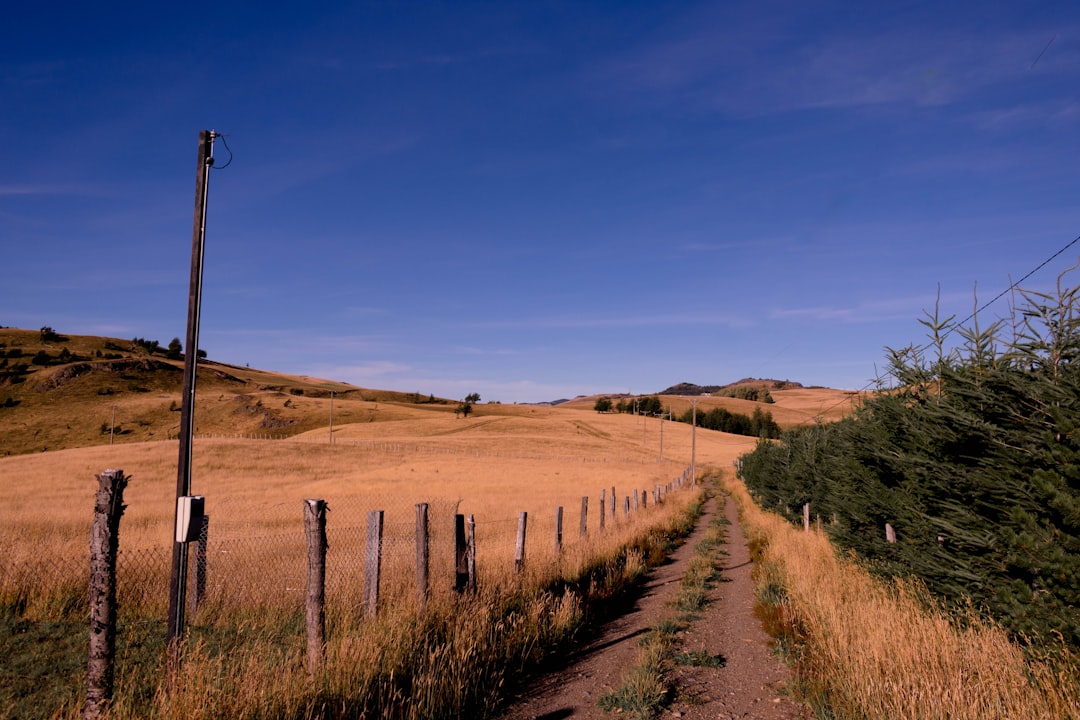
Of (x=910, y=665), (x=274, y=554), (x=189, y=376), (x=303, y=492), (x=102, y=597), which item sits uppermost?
(x=189, y=376)

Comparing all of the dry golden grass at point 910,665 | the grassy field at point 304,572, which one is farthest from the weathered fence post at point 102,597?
the dry golden grass at point 910,665

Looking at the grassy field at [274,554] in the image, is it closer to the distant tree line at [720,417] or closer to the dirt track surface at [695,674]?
the dirt track surface at [695,674]

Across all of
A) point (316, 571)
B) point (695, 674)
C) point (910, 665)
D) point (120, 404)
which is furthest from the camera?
point (120, 404)

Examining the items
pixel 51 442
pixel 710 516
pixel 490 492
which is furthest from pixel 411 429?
pixel 710 516

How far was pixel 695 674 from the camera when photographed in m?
7.19

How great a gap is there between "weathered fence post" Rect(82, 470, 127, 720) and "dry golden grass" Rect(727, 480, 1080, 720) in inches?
221

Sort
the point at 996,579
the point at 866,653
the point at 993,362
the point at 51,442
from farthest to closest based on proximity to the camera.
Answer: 1. the point at 51,442
2. the point at 993,362
3. the point at 996,579
4. the point at 866,653

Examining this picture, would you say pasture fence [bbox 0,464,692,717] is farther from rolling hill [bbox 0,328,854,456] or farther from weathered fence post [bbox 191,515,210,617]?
rolling hill [bbox 0,328,854,456]

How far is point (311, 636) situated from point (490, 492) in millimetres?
29963

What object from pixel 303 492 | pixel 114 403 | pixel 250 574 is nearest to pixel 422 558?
pixel 250 574

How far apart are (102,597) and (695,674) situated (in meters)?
→ 5.87

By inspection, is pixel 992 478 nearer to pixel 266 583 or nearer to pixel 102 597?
pixel 102 597

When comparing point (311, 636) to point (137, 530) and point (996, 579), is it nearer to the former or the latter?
point (996, 579)

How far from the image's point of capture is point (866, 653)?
6246 millimetres
